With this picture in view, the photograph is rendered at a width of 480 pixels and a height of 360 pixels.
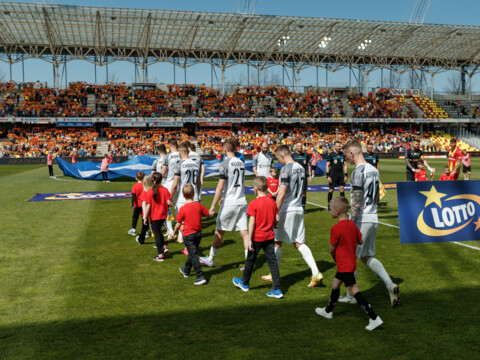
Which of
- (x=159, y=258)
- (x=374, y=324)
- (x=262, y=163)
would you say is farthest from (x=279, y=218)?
(x=262, y=163)

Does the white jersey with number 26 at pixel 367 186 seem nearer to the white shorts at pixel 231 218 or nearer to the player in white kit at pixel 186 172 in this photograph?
the white shorts at pixel 231 218

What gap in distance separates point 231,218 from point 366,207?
2.37 metres

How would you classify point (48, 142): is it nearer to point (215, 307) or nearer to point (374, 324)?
point (215, 307)

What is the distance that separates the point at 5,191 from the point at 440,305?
1879 centimetres

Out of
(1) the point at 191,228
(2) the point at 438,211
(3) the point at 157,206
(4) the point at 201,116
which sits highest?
(4) the point at 201,116

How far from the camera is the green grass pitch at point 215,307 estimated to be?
4.35 meters

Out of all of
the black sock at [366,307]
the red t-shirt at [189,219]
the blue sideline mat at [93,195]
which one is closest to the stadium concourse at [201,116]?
the blue sideline mat at [93,195]

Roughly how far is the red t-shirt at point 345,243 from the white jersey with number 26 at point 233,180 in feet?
8.13

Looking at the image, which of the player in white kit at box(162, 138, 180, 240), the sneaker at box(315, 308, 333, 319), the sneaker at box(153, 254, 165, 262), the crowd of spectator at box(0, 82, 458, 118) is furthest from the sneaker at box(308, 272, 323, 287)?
the crowd of spectator at box(0, 82, 458, 118)

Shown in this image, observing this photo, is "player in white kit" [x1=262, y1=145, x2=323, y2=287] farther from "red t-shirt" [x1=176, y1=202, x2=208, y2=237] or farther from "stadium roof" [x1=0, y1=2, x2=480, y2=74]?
"stadium roof" [x1=0, y1=2, x2=480, y2=74]

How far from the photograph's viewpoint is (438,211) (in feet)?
23.6

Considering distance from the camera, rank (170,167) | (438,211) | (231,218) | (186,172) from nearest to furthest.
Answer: (231,218), (438,211), (186,172), (170,167)

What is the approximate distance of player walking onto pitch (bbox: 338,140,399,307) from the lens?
17.3ft

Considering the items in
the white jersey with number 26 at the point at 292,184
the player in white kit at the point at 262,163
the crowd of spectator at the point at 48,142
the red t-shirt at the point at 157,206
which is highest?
the crowd of spectator at the point at 48,142
